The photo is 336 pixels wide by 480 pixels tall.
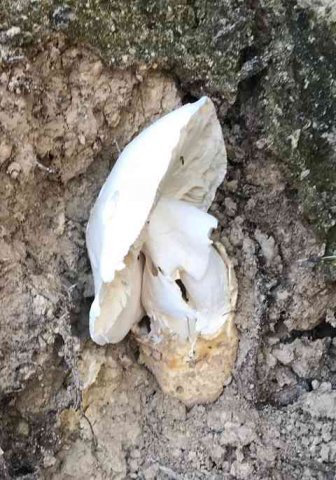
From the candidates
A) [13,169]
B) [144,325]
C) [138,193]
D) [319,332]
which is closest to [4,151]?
[13,169]

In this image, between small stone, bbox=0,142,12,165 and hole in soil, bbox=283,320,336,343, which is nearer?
small stone, bbox=0,142,12,165

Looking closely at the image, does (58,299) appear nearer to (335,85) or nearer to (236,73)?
(236,73)

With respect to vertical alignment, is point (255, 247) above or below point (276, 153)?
below

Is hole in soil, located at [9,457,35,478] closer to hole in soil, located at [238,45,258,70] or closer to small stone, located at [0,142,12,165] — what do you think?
small stone, located at [0,142,12,165]

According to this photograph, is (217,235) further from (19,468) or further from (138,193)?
(19,468)

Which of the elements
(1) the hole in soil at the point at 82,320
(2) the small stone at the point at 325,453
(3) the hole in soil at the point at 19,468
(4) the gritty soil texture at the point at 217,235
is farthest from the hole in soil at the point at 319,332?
(3) the hole in soil at the point at 19,468

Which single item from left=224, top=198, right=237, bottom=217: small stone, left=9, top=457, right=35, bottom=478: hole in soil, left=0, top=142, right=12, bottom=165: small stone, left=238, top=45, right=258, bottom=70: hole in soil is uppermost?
left=238, top=45, right=258, bottom=70: hole in soil

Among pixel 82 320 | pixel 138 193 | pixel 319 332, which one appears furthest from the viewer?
pixel 319 332

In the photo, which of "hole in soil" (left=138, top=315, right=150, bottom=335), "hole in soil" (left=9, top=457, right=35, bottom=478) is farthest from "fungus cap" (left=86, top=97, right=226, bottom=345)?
"hole in soil" (left=9, top=457, right=35, bottom=478)

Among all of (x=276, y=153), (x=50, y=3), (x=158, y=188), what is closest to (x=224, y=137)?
(x=276, y=153)
